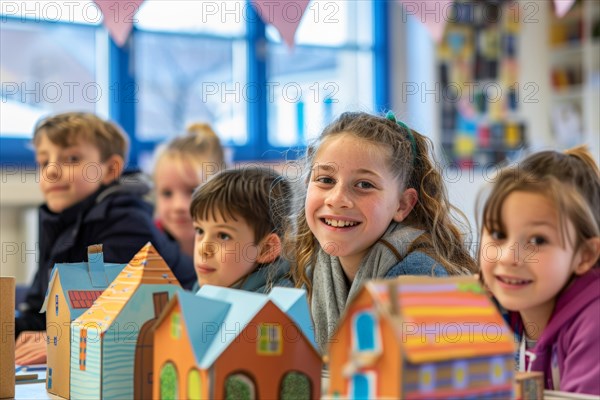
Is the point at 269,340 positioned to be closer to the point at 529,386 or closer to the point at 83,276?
the point at 529,386

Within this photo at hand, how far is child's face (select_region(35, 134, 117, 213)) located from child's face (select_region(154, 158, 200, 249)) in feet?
1.43

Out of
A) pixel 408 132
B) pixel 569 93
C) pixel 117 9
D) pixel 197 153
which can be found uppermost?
pixel 569 93

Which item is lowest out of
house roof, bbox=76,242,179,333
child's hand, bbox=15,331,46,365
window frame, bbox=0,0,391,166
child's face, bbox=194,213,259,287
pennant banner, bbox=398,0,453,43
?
child's hand, bbox=15,331,46,365

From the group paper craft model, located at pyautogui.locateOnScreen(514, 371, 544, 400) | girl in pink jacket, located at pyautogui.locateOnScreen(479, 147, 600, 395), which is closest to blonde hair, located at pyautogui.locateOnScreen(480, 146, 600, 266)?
girl in pink jacket, located at pyautogui.locateOnScreen(479, 147, 600, 395)

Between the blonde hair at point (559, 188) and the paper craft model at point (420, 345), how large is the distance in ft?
1.14

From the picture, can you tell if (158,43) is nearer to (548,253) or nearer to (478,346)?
(548,253)

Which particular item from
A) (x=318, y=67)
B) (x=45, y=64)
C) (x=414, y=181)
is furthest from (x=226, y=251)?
(x=318, y=67)

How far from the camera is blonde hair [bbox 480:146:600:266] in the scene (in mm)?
1048

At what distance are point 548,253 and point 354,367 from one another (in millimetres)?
450

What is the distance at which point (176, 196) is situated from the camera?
2.74 m

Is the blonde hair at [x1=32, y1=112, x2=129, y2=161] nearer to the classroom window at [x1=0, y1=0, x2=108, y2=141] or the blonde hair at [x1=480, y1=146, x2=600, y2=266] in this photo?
the blonde hair at [x1=480, y1=146, x2=600, y2=266]

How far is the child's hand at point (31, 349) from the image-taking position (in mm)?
1387

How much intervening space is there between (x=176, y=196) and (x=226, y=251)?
1.19 m

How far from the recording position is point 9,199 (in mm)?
3545
